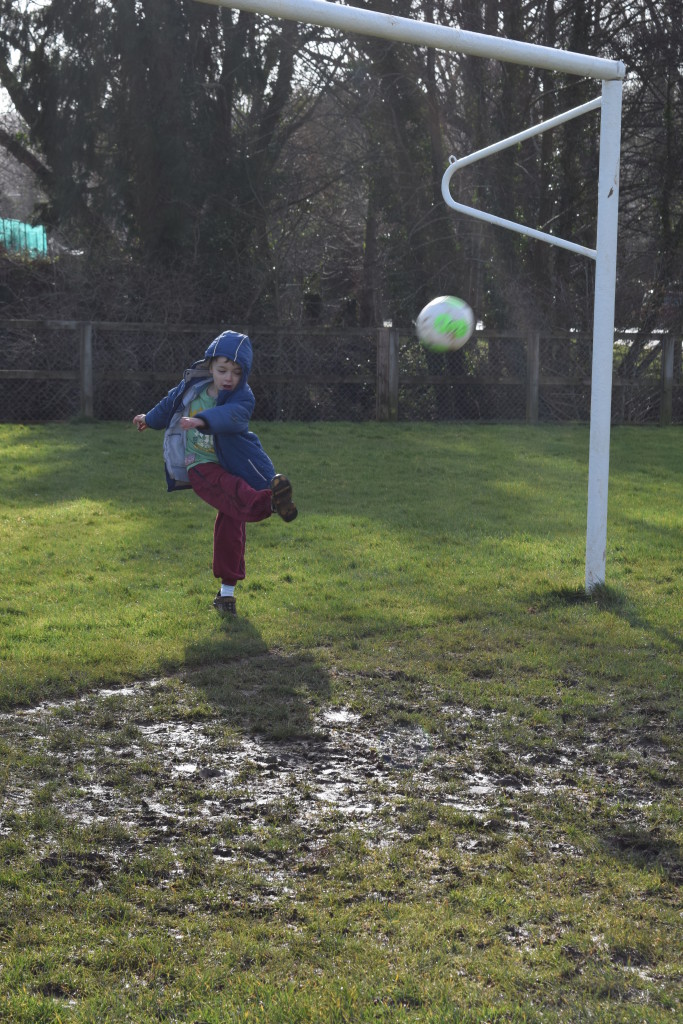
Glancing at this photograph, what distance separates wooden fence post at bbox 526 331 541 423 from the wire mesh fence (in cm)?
2

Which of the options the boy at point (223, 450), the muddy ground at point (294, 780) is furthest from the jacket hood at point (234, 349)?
the muddy ground at point (294, 780)

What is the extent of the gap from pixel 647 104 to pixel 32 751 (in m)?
16.9

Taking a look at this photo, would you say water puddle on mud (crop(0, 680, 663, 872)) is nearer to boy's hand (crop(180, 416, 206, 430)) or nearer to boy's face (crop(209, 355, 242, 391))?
boy's hand (crop(180, 416, 206, 430))

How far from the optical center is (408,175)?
18094 millimetres

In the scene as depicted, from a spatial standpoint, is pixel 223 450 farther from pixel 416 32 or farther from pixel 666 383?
pixel 666 383

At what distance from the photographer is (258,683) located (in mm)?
5160

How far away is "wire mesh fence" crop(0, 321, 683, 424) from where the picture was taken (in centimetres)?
1568

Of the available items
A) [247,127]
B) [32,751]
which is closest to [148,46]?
[247,127]

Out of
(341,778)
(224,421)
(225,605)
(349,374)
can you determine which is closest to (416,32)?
(224,421)

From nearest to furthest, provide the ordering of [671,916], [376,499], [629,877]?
[671,916], [629,877], [376,499]

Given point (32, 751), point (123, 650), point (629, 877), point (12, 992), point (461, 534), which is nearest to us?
point (12, 992)

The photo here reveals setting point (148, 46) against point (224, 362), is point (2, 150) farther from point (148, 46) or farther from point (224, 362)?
point (224, 362)

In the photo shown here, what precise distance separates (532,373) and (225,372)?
11.0m

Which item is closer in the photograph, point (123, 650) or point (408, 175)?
point (123, 650)
